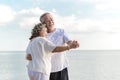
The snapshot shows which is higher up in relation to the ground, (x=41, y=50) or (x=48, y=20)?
(x=48, y=20)

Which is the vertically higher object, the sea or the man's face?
the man's face

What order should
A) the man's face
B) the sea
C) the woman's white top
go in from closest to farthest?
the woman's white top, the man's face, the sea

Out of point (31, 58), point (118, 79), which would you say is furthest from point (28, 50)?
point (118, 79)

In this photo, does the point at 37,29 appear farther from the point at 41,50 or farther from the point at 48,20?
the point at 48,20

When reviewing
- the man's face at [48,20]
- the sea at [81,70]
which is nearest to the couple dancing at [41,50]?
the man's face at [48,20]

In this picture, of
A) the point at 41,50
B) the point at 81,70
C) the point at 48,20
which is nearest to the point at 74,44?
the point at 41,50

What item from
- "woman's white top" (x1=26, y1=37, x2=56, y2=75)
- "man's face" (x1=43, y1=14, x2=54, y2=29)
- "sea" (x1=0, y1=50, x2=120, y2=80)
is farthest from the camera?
"sea" (x1=0, y1=50, x2=120, y2=80)

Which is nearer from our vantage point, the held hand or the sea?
the held hand

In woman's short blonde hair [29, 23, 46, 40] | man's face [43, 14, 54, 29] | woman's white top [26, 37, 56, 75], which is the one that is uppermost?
man's face [43, 14, 54, 29]

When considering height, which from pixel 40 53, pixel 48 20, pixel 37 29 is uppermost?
pixel 48 20

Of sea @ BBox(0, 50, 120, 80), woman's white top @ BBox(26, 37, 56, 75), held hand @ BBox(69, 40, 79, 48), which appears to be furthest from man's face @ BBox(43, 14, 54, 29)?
sea @ BBox(0, 50, 120, 80)

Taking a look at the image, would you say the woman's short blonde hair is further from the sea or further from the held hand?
the sea

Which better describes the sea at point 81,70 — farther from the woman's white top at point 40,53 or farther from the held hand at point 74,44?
the held hand at point 74,44

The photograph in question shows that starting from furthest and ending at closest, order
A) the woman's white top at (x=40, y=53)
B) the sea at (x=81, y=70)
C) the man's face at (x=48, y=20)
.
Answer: the sea at (x=81, y=70) < the man's face at (x=48, y=20) < the woman's white top at (x=40, y=53)
